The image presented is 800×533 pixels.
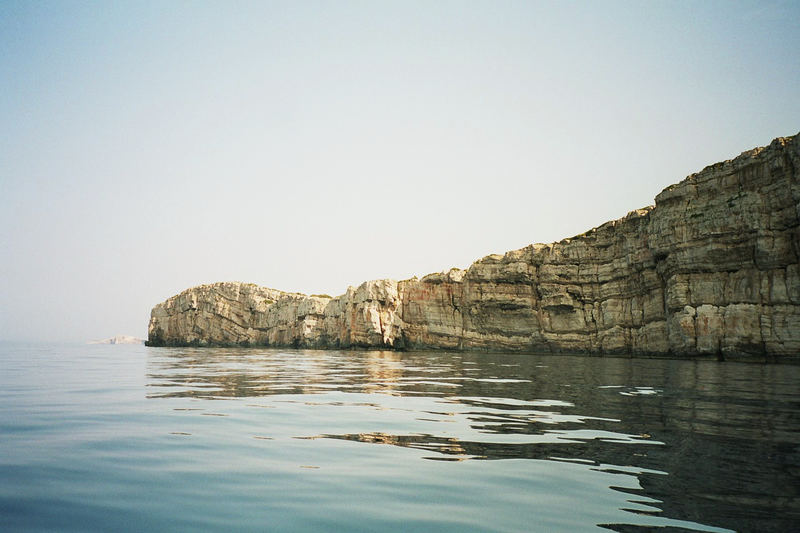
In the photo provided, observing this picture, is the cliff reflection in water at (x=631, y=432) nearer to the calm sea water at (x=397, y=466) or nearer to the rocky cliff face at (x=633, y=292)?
the calm sea water at (x=397, y=466)

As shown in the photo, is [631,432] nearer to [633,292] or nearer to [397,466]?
[397,466]

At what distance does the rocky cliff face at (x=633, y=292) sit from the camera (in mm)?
50800

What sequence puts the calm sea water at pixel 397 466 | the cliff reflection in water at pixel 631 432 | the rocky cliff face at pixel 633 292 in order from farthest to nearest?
the rocky cliff face at pixel 633 292 → the cliff reflection in water at pixel 631 432 → the calm sea water at pixel 397 466

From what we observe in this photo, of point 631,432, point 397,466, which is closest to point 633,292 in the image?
point 631,432

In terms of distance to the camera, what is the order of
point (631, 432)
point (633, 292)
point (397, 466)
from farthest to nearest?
point (633, 292), point (631, 432), point (397, 466)

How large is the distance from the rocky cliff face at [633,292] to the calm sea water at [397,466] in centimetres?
4324

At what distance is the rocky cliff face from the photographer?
50.8m

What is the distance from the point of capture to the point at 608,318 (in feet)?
244

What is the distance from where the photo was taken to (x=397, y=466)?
815cm

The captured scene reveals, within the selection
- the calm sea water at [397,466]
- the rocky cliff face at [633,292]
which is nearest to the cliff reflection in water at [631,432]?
the calm sea water at [397,466]

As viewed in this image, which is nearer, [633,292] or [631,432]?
[631,432]

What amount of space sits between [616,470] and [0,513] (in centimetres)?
779

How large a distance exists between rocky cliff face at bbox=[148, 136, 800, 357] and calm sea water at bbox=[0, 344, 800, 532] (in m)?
43.2

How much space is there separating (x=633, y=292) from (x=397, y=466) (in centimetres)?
7078
